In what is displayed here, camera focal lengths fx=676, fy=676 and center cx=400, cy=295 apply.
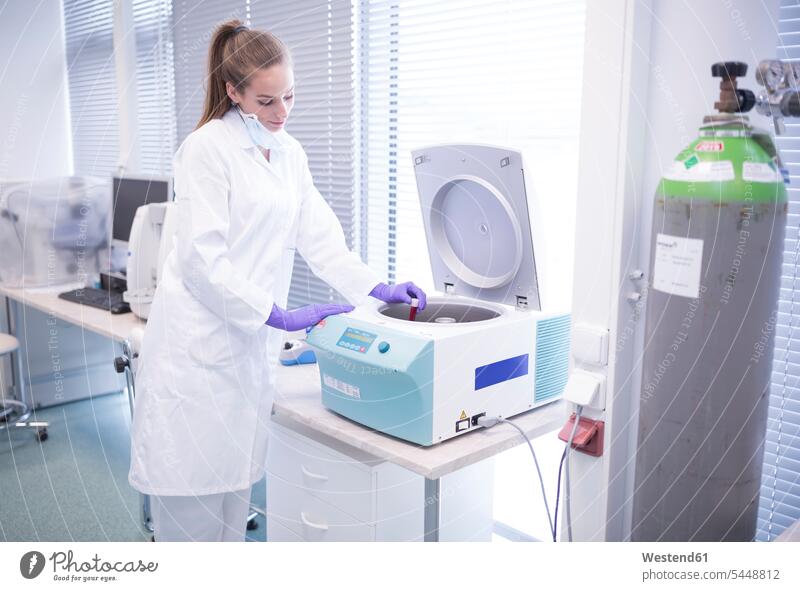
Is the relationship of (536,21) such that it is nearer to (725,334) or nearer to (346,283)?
(346,283)

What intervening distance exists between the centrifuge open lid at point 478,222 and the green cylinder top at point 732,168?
462mm

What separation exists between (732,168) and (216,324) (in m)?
1.07

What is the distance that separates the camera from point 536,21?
5.93 ft

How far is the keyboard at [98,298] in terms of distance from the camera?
2609 mm

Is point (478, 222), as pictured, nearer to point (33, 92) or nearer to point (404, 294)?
point (404, 294)

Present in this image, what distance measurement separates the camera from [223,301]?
1434 mm

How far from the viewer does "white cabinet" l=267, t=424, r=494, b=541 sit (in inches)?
58.6

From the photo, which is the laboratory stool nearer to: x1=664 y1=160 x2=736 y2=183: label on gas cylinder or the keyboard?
the keyboard

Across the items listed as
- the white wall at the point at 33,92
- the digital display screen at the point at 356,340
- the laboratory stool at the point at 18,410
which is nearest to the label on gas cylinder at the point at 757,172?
the digital display screen at the point at 356,340

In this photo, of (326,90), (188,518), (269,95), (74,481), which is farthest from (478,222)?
(74,481)

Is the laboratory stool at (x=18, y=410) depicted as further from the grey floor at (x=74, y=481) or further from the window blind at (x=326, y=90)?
the window blind at (x=326, y=90)

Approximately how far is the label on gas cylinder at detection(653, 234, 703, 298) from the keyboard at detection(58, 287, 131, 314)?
217 cm
